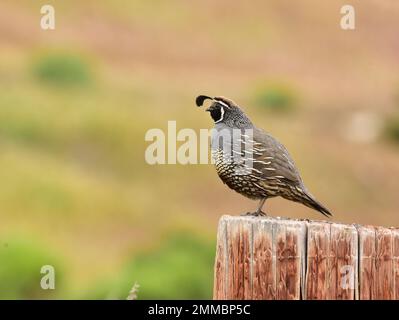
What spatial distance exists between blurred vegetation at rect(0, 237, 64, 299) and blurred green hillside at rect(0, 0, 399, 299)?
27mm

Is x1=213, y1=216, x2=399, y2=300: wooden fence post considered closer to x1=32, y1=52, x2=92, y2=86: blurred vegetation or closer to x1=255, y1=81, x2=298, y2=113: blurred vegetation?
x1=32, y1=52, x2=92, y2=86: blurred vegetation

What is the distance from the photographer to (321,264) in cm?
511

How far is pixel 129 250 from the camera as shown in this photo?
1819 centimetres

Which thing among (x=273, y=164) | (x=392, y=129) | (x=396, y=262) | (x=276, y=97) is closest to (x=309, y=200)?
(x=273, y=164)

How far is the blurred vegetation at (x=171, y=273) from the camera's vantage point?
1378 cm

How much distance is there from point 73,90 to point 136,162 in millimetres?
6598

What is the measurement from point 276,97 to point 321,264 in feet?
95.6

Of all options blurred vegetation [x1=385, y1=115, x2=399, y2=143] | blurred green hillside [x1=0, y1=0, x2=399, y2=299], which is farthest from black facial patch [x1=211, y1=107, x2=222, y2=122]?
blurred vegetation [x1=385, y1=115, x2=399, y2=143]

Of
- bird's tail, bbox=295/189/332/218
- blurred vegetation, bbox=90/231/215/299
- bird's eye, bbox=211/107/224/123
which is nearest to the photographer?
bird's tail, bbox=295/189/332/218

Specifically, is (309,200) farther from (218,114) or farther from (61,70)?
(61,70)

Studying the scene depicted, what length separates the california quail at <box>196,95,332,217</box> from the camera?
7387 millimetres

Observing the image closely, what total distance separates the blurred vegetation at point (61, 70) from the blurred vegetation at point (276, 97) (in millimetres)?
4511

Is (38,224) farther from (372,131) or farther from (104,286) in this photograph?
(372,131)
